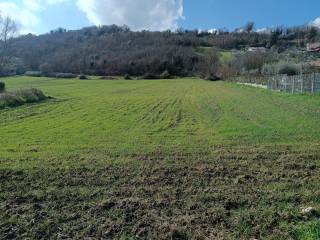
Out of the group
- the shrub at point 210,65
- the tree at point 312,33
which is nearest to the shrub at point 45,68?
the shrub at point 210,65

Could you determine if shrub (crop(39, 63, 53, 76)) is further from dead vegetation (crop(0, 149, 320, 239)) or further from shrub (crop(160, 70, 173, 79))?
dead vegetation (crop(0, 149, 320, 239))

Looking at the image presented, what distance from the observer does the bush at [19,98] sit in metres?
28.8

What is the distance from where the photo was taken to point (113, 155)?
1114 centimetres

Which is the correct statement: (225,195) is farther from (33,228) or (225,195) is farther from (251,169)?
(33,228)

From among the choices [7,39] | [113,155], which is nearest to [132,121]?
[113,155]

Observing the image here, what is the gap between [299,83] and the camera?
37750 millimetres

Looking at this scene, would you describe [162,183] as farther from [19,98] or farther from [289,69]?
[289,69]

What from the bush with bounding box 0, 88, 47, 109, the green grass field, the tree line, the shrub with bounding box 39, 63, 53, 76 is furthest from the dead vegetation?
the shrub with bounding box 39, 63, 53, 76

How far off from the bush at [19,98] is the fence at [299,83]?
23.7 m

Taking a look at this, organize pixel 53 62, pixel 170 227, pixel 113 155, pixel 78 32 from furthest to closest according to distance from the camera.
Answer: pixel 78 32 → pixel 53 62 → pixel 113 155 → pixel 170 227

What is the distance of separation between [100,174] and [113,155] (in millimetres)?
2124

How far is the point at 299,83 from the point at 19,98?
25.0 m

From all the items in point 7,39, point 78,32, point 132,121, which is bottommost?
point 132,121

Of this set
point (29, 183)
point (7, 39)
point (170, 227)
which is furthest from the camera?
point (7, 39)
